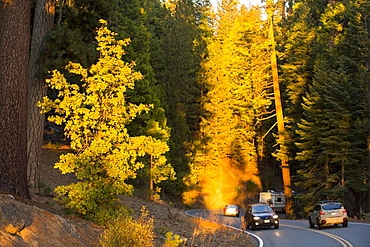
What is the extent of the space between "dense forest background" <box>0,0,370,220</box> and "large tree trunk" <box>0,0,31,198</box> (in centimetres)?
3

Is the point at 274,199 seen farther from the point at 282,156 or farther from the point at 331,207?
the point at 331,207

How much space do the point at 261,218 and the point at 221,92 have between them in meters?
34.1

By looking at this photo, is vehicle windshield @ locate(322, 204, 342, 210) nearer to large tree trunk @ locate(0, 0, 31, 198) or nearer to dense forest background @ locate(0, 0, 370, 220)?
dense forest background @ locate(0, 0, 370, 220)

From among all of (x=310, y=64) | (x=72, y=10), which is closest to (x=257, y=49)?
(x=310, y=64)

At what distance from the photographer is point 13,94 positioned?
37.2ft

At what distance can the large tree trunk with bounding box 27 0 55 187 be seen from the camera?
1517cm

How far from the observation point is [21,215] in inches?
342

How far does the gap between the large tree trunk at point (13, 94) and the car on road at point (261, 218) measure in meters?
15.3

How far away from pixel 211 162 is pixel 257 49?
22.6 meters

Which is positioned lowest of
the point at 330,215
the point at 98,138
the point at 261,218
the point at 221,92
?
the point at 261,218

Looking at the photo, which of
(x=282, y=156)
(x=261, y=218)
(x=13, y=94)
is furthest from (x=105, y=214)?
(x=282, y=156)

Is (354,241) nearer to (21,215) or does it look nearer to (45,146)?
(21,215)

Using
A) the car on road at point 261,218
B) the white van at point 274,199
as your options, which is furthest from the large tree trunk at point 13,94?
the white van at point 274,199

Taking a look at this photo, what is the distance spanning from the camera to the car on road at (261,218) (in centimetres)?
2358
